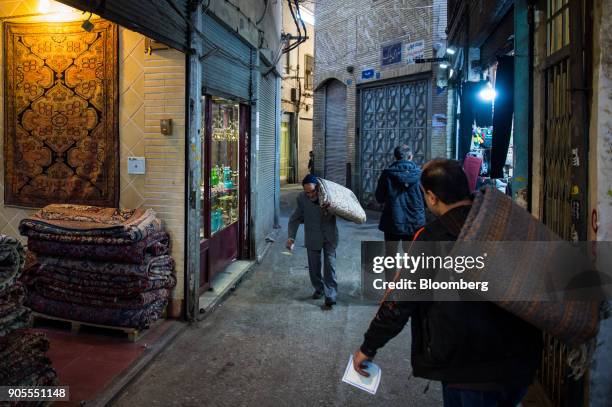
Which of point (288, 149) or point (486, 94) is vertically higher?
point (288, 149)

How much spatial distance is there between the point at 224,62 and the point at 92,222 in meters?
2.97

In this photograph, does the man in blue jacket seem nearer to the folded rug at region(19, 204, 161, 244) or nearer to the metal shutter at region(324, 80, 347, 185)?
the folded rug at region(19, 204, 161, 244)

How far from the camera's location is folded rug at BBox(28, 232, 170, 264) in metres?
5.11

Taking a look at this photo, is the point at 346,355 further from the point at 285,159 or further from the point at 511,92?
the point at 285,159

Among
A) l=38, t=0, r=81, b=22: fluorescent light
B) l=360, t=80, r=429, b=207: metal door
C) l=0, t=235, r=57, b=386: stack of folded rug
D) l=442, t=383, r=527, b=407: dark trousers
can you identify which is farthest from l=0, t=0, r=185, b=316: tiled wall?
l=360, t=80, r=429, b=207: metal door

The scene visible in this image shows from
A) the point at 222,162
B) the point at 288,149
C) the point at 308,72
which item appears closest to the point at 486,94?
the point at 222,162

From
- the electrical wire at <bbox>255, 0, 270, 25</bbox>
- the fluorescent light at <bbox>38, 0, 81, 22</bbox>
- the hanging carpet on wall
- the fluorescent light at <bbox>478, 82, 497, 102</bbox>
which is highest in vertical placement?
the electrical wire at <bbox>255, 0, 270, 25</bbox>

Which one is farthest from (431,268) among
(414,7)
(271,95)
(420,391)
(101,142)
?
(414,7)

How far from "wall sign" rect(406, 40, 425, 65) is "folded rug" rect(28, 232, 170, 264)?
1009 centimetres

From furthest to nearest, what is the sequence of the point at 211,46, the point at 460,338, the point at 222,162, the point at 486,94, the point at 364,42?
the point at 364,42 → the point at 486,94 → the point at 222,162 → the point at 211,46 → the point at 460,338

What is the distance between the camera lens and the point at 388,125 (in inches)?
583

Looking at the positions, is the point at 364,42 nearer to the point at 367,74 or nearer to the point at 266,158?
the point at 367,74

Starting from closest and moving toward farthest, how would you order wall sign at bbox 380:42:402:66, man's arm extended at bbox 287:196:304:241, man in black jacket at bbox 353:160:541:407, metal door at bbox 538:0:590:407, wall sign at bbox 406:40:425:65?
1. man in black jacket at bbox 353:160:541:407
2. metal door at bbox 538:0:590:407
3. man's arm extended at bbox 287:196:304:241
4. wall sign at bbox 406:40:425:65
5. wall sign at bbox 380:42:402:66

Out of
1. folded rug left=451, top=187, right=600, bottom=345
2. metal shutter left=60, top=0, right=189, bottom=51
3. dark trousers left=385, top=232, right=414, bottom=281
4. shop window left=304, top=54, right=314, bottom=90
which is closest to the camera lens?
folded rug left=451, top=187, right=600, bottom=345
